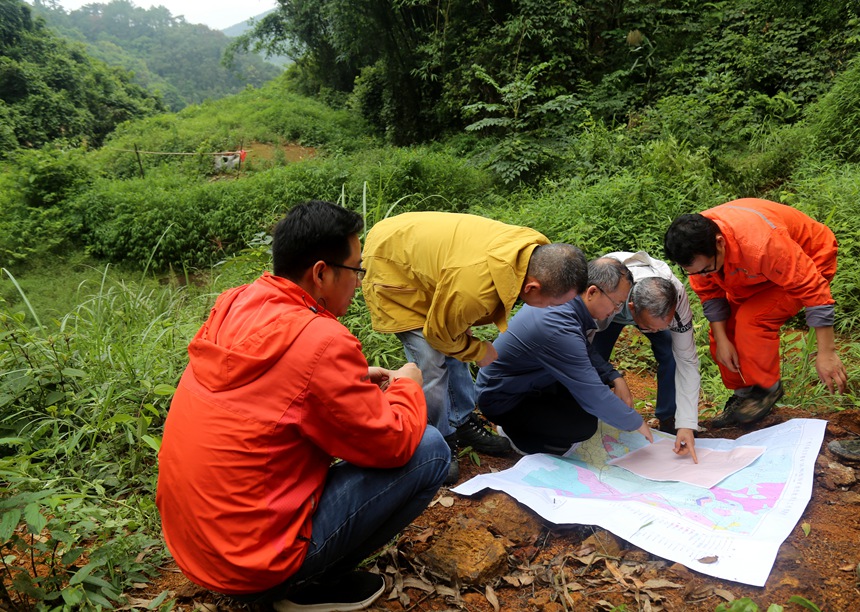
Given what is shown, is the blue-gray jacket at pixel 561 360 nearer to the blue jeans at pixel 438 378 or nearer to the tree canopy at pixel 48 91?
the blue jeans at pixel 438 378

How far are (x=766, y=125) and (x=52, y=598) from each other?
8.21 metres

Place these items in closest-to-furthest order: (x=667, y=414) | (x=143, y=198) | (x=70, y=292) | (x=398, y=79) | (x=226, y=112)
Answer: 1. (x=667, y=414)
2. (x=70, y=292)
3. (x=143, y=198)
4. (x=398, y=79)
5. (x=226, y=112)

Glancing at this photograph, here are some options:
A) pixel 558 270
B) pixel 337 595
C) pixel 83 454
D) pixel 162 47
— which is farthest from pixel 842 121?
pixel 162 47

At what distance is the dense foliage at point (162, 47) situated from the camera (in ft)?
117

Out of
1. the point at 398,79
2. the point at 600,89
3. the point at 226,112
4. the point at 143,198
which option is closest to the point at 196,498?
the point at 143,198

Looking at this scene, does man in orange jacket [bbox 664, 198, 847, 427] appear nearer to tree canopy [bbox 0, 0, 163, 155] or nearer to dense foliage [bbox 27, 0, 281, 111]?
tree canopy [bbox 0, 0, 163, 155]

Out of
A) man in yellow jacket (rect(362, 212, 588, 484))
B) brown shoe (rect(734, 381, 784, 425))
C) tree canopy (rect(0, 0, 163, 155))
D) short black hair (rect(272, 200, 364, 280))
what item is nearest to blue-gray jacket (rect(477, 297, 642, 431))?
man in yellow jacket (rect(362, 212, 588, 484))

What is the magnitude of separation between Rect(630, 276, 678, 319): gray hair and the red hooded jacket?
1.34 m

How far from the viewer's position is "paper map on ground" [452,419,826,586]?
5.91 ft

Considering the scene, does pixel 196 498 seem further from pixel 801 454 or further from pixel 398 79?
pixel 398 79

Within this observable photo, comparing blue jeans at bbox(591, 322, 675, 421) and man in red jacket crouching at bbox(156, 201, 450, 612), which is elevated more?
man in red jacket crouching at bbox(156, 201, 450, 612)

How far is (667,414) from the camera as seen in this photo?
282cm

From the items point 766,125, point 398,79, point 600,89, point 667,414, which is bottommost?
point 667,414

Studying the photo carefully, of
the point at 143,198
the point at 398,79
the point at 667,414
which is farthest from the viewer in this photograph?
the point at 398,79
